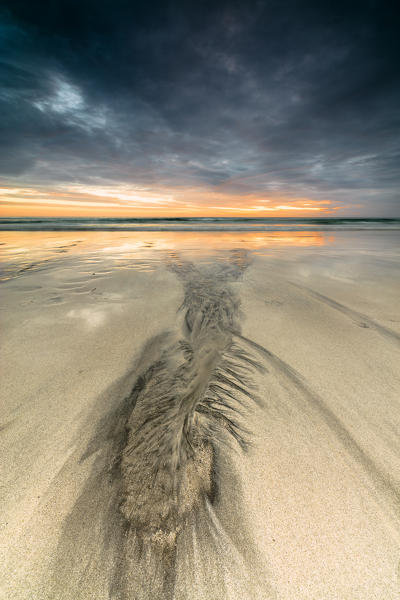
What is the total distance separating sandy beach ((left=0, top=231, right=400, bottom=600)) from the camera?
2.56 feet

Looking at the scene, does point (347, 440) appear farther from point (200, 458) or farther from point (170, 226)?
point (170, 226)

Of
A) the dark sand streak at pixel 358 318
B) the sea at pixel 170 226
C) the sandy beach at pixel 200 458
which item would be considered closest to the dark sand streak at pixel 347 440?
the sandy beach at pixel 200 458

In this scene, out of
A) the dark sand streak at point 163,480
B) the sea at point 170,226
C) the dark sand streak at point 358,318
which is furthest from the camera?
the sea at point 170,226

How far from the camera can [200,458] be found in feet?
3.68

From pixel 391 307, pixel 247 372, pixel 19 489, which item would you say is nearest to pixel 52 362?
pixel 19 489

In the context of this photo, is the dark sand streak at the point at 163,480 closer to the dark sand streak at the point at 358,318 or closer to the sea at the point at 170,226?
the dark sand streak at the point at 358,318

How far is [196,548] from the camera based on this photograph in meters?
0.82

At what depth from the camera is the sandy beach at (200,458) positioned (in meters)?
0.78

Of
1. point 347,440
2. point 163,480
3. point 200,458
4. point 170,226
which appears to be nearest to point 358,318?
point 347,440

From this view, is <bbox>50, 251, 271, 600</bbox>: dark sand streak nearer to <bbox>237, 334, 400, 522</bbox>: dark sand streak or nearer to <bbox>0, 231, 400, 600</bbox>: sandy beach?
<bbox>0, 231, 400, 600</bbox>: sandy beach

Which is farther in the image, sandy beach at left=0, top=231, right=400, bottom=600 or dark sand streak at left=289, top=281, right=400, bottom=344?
dark sand streak at left=289, top=281, right=400, bottom=344

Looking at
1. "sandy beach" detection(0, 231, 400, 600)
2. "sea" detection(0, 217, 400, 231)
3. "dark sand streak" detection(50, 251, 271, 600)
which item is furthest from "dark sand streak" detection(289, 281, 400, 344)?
"sea" detection(0, 217, 400, 231)

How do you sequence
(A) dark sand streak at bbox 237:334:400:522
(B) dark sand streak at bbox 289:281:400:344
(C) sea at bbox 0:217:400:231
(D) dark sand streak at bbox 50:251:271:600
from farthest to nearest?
(C) sea at bbox 0:217:400:231 < (B) dark sand streak at bbox 289:281:400:344 < (A) dark sand streak at bbox 237:334:400:522 < (D) dark sand streak at bbox 50:251:271:600

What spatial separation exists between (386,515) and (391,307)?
257cm
